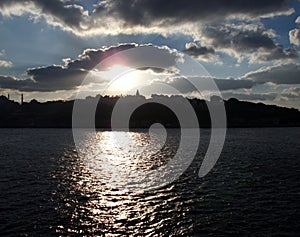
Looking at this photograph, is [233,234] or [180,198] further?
[180,198]

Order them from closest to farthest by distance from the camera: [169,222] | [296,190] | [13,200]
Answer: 1. [169,222]
2. [13,200]
3. [296,190]

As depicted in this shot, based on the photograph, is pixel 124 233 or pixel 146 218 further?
pixel 146 218

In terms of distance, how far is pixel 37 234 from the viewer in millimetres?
33812

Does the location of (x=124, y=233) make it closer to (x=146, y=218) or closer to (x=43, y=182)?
(x=146, y=218)

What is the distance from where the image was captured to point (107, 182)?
6406 centimetres

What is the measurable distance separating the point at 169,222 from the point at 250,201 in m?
15.9

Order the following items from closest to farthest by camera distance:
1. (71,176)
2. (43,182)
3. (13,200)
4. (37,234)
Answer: (37,234)
(13,200)
(43,182)
(71,176)

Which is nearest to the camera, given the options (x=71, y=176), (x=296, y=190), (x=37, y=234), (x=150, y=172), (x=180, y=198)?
(x=37, y=234)

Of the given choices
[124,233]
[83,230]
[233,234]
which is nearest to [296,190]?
[233,234]

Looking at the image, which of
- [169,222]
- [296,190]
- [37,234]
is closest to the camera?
[37,234]

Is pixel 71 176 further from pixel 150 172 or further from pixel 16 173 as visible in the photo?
pixel 150 172

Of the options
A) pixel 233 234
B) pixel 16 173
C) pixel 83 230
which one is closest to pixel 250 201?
pixel 233 234

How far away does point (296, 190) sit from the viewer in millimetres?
54344

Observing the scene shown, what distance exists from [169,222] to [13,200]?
78.9ft
